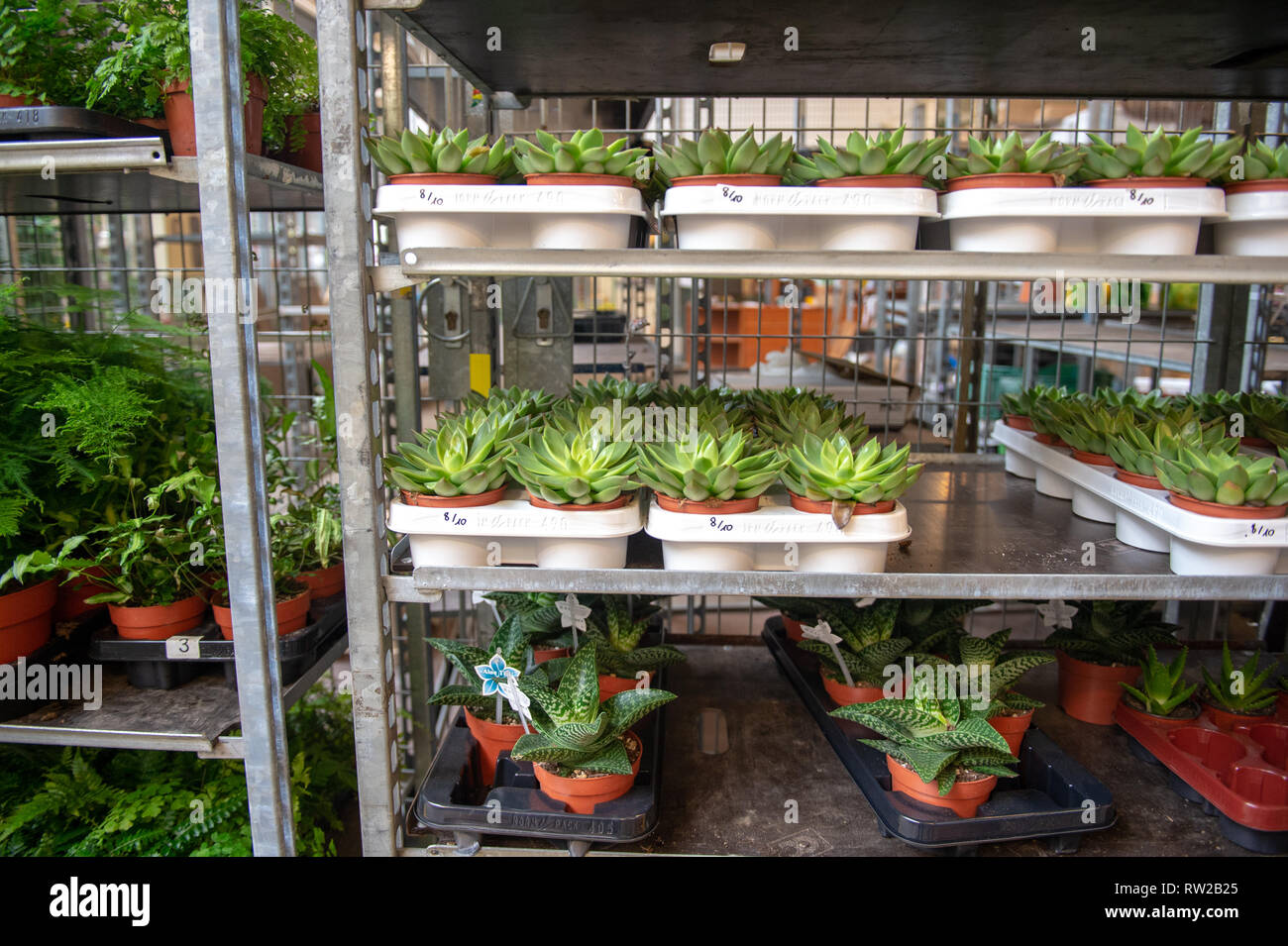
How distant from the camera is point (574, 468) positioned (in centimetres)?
161

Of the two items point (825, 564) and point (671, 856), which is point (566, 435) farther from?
point (671, 856)

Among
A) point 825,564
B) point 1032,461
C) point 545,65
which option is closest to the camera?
point 825,564

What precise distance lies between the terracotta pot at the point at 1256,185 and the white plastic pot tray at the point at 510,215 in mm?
1067

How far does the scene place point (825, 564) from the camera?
164cm

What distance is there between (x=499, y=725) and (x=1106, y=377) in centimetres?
576

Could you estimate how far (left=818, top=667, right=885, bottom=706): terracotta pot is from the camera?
2002 millimetres

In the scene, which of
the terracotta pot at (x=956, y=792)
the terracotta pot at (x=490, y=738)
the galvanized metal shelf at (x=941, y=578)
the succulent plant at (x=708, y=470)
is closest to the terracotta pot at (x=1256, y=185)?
the galvanized metal shelf at (x=941, y=578)

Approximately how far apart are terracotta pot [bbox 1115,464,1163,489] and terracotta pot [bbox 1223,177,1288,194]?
1.79 feet

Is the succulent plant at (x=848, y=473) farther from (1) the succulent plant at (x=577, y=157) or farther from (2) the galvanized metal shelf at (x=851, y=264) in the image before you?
(1) the succulent plant at (x=577, y=157)

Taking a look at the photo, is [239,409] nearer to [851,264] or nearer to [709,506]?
[709,506]

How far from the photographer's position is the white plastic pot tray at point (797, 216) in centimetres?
158

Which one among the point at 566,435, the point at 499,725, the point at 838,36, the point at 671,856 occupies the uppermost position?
the point at 838,36
